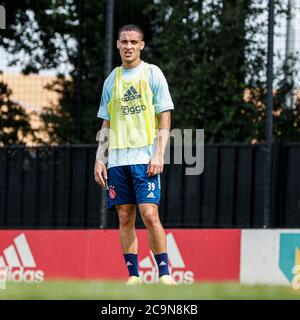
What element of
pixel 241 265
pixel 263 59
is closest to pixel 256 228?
pixel 241 265

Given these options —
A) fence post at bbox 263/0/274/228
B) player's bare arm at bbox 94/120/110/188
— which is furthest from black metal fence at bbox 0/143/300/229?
player's bare arm at bbox 94/120/110/188

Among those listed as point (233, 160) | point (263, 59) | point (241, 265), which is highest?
point (263, 59)

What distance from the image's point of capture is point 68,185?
13.2 m

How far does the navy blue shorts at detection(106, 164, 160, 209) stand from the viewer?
8.03 m

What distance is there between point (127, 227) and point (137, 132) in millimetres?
735

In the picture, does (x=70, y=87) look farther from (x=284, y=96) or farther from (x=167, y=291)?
(x=167, y=291)

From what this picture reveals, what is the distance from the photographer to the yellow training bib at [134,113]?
313 inches

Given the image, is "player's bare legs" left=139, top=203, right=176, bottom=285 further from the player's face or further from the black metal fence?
the black metal fence

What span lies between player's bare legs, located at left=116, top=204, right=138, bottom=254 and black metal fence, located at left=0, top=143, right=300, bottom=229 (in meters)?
4.42

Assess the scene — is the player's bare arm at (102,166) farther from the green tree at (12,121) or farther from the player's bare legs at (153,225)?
the green tree at (12,121)

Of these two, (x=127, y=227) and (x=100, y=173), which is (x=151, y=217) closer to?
(x=127, y=227)

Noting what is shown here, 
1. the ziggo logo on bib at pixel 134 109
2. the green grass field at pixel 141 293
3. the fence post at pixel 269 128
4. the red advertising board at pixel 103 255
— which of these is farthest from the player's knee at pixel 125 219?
the fence post at pixel 269 128
